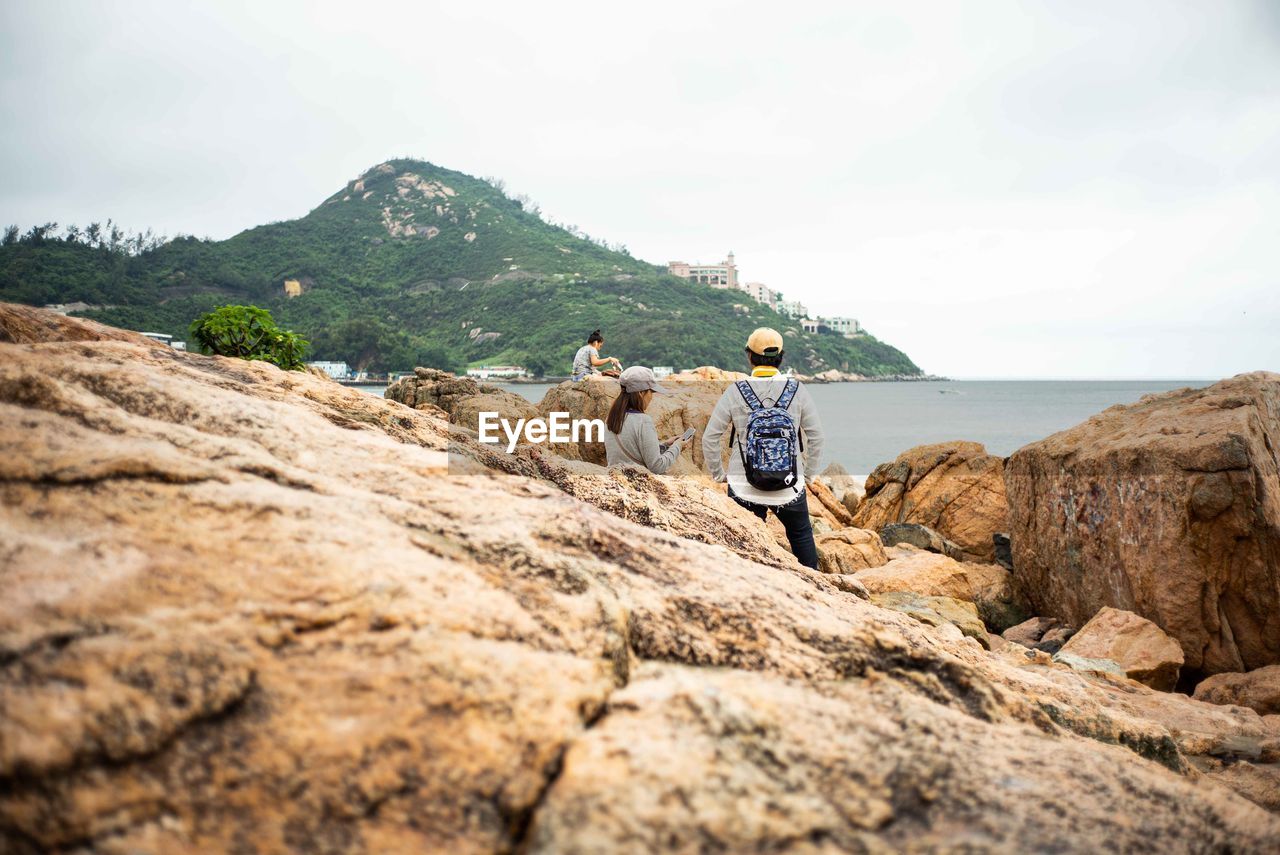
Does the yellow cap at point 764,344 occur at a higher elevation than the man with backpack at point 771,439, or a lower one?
higher

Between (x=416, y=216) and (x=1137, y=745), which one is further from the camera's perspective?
(x=416, y=216)

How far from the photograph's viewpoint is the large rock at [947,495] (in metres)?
14.4

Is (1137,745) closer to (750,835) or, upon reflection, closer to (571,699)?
(750,835)

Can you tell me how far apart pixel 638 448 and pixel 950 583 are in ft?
17.9

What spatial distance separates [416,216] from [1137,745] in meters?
159

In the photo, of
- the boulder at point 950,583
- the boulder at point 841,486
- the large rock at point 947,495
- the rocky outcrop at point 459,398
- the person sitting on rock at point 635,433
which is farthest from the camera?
the boulder at point 841,486

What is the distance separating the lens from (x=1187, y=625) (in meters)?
8.36

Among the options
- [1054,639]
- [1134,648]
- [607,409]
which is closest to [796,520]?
[1134,648]

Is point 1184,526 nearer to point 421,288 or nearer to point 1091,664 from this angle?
point 1091,664

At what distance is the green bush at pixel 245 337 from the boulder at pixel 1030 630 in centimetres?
1442

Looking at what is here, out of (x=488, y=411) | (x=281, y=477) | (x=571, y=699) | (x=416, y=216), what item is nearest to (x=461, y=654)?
(x=571, y=699)

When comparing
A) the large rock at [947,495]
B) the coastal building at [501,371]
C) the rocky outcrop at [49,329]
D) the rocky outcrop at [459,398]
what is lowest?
the large rock at [947,495]

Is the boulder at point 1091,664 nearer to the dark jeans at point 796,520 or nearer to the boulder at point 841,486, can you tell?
the dark jeans at point 796,520

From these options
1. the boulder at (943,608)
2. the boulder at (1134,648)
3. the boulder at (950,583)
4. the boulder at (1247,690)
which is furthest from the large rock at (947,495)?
the boulder at (1247,690)
